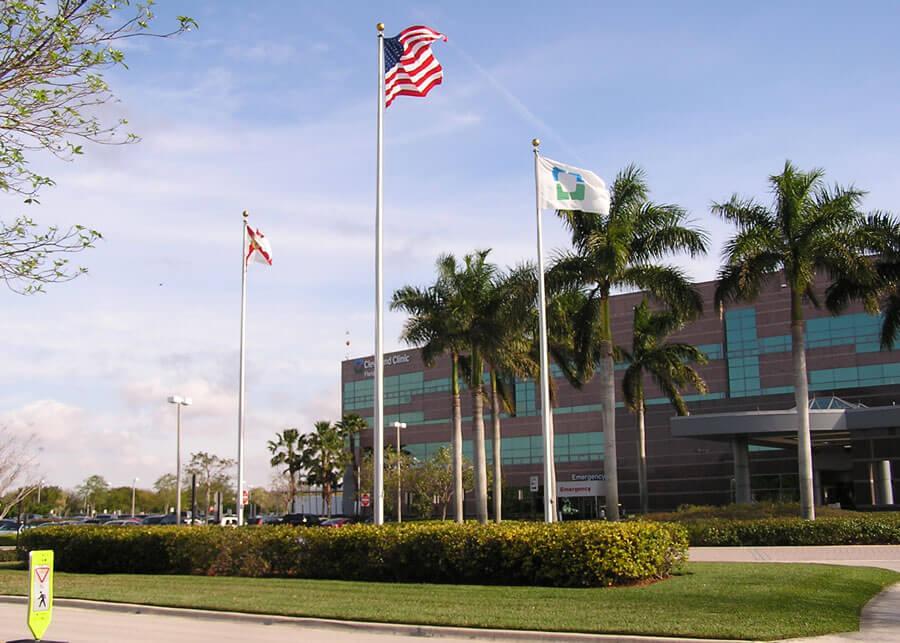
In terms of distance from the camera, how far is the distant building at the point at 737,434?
53.0 m

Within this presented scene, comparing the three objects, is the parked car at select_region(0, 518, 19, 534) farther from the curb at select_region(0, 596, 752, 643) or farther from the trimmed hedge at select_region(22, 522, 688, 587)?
the curb at select_region(0, 596, 752, 643)

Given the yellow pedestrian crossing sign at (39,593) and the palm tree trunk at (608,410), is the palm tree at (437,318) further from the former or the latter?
the yellow pedestrian crossing sign at (39,593)

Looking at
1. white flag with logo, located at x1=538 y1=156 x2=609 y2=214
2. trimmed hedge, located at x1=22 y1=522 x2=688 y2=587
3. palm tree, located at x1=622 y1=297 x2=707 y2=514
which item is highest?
white flag with logo, located at x1=538 y1=156 x2=609 y2=214

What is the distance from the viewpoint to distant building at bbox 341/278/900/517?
53.0 m

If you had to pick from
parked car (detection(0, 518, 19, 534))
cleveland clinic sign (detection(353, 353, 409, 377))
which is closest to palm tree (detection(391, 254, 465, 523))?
parked car (detection(0, 518, 19, 534))

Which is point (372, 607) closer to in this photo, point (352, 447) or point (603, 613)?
point (603, 613)

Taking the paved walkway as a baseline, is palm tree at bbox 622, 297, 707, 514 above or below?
above

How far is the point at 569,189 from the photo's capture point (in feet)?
88.1

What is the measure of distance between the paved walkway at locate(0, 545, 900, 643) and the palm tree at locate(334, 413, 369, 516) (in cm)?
6476

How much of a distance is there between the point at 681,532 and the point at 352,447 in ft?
228

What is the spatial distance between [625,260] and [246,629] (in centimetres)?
2090

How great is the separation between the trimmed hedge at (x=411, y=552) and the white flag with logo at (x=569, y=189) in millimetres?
9928

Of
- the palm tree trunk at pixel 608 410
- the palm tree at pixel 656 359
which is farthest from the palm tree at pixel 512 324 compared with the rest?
the palm tree at pixel 656 359

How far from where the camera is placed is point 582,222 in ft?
110
